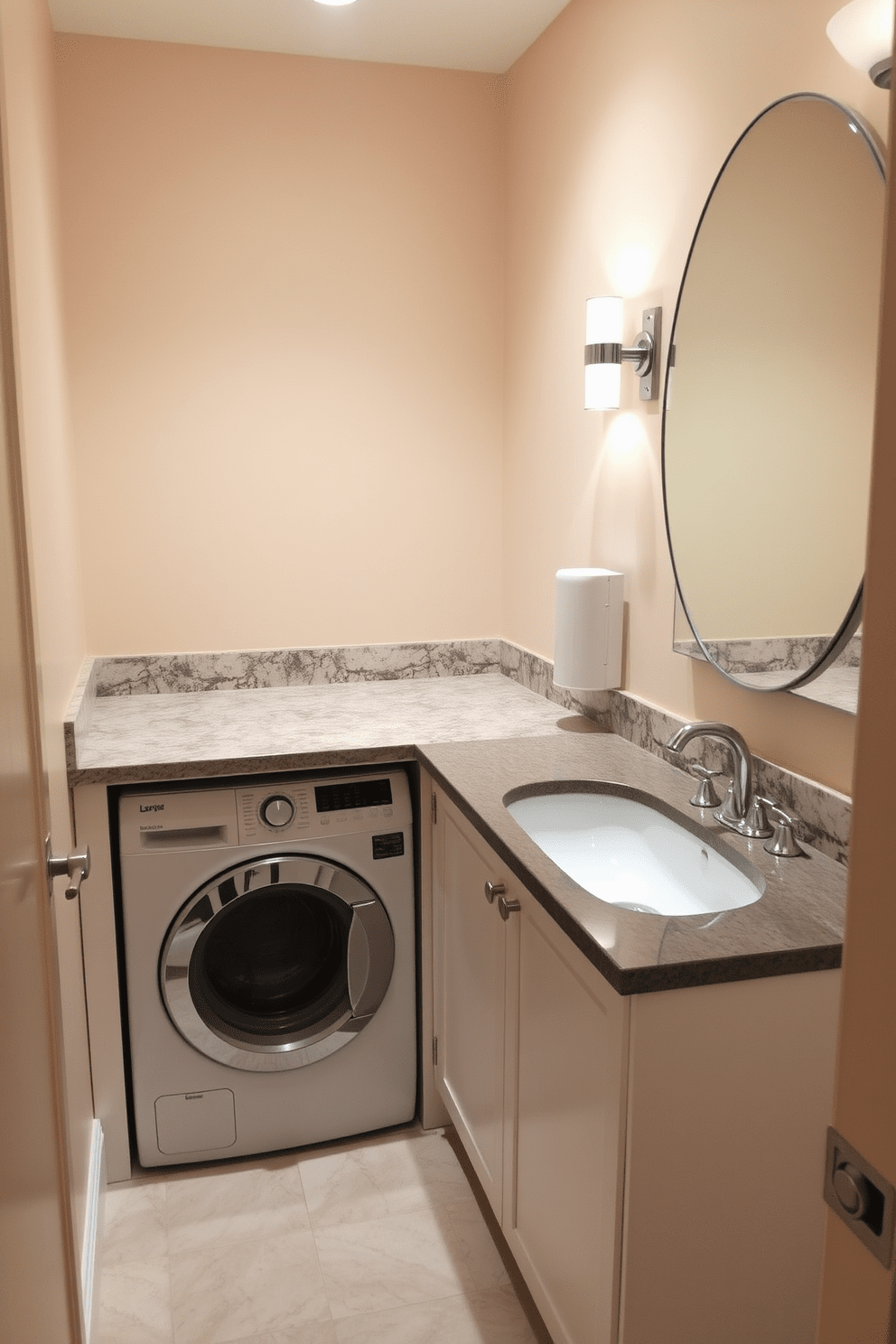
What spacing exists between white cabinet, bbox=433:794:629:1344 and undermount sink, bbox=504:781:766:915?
14cm

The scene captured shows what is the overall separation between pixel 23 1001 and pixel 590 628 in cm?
149

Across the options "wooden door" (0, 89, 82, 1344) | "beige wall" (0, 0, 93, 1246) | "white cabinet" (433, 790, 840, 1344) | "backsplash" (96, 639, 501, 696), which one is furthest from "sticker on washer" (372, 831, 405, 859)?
"wooden door" (0, 89, 82, 1344)

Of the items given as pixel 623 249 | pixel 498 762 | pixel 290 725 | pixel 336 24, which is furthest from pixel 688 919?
pixel 336 24

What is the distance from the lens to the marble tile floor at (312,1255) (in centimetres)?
193

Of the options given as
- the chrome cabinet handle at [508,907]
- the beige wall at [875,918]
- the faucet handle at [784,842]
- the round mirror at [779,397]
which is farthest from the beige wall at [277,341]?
the beige wall at [875,918]

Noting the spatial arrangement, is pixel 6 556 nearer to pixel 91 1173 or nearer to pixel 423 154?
pixel 91 1173

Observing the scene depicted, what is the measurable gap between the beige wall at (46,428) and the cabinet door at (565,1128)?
744mm

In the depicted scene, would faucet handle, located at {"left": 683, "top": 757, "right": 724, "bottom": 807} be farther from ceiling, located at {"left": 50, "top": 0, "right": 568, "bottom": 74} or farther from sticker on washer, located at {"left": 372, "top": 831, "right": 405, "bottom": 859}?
ceiling, located at {"left": 50, "top": 0, "right": 568, "bottom": 74}

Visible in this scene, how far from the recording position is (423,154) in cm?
293

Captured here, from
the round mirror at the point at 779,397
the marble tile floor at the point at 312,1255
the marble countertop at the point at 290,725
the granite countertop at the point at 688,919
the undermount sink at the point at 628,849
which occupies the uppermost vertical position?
the round mirror at the point at 779,397

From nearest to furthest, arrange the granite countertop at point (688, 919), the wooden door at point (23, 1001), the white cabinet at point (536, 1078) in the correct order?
the wooden door at point (23, 1001) → the granite countertop at point (688, 919) → the white cabinet at point (536, 1078)

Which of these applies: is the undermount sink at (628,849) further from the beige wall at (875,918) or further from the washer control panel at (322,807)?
the beige wall at (875,918)

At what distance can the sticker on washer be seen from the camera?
2.39 m

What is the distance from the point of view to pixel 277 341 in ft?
9.47
